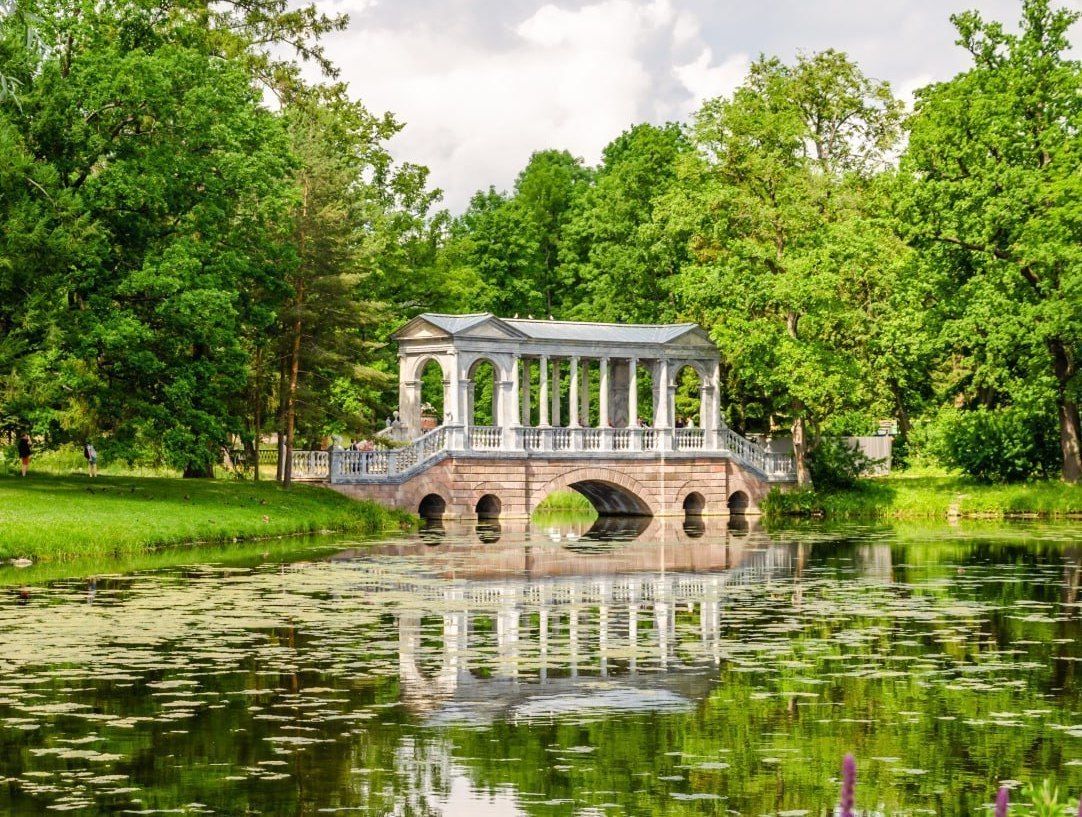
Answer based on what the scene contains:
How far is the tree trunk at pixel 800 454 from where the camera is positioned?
60966 millimetres

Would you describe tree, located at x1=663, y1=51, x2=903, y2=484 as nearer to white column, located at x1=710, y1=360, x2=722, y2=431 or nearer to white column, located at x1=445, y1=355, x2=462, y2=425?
white column, located at x1=710, y1=360, x2=722, y2=431

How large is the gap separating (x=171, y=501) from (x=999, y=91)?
2941cm

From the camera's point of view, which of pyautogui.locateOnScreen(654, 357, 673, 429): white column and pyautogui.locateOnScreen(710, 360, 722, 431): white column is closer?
pyautogui.locateOnScreen(654, 357, 673, 429): white column

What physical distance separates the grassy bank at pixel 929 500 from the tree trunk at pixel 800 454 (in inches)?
32.0

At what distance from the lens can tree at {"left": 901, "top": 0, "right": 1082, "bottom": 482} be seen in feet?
173

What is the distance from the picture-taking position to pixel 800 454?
201 feet

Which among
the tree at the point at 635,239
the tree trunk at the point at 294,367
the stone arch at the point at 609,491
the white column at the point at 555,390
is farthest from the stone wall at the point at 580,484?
the tree at the point at 635,239

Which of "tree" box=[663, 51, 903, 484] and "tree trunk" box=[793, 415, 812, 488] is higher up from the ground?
"tree" box=[663, 51, 903, 484]

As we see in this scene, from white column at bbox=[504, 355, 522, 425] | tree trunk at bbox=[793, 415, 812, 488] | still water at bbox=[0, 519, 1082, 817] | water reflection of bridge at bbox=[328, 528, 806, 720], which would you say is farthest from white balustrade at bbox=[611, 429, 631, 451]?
still water at bbox=[0, 519, 1082, 817]

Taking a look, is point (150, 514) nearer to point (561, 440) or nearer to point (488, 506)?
point (488, 506)

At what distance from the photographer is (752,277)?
196 ft

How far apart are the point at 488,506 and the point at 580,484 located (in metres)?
5.44

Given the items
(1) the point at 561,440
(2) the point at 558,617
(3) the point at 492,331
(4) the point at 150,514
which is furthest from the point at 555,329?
(2) the point at 558,617

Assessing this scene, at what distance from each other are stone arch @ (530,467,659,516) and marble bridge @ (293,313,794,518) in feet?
0.16
